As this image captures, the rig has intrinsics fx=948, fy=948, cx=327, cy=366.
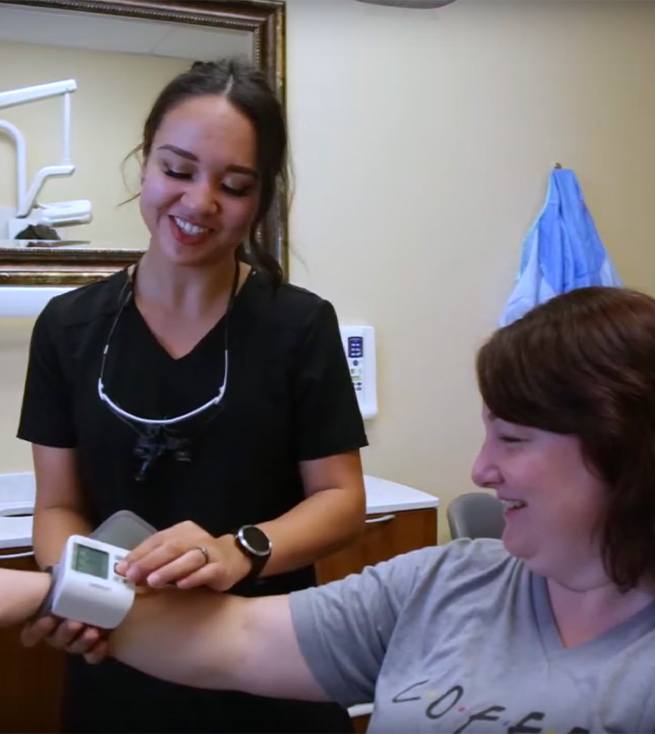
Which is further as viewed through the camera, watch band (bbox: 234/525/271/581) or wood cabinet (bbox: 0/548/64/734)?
wood cabinet (bbox: 0/548/64/734)

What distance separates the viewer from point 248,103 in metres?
1.20

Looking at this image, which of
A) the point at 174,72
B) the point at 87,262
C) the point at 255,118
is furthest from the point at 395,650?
the point at 174,72

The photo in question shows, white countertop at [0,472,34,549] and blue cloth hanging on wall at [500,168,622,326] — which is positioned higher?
blue cloth hanging on wall at [500,168,622,326]

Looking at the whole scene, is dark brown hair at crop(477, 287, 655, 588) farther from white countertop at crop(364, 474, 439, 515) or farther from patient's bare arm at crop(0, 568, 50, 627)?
white countertop at crop(364, 474, 439, 515)

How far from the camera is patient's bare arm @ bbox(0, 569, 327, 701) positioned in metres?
1.08

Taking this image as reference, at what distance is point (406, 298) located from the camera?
265cm

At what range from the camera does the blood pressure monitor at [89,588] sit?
99 centimetres

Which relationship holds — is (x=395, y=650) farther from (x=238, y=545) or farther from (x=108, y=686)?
(x=108, y=686)

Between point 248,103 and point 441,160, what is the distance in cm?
A: 153

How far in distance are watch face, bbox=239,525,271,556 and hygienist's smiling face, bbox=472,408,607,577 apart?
0.29 meters

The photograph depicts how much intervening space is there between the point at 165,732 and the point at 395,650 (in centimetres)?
37

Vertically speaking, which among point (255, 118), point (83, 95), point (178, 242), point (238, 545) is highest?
point (83, 95)

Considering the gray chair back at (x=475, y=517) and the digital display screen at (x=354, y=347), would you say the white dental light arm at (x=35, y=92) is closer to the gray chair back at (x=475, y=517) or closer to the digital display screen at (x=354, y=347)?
the digital display screen at (x=354, y=347)

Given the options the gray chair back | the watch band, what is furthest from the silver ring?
the gray chair back
